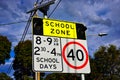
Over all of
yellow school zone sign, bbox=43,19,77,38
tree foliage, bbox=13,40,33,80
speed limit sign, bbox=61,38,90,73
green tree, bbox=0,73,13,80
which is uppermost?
tree foliage, bbox=13,40,33,80

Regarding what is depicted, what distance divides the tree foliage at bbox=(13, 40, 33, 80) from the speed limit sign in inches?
1919

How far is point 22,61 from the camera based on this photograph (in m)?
56.8

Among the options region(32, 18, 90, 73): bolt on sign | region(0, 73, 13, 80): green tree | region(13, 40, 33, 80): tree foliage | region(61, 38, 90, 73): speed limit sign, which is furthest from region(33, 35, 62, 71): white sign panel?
region(13, 40, 33, 80): tree foliage

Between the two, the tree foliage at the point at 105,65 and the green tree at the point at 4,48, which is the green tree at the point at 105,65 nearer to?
the tree foliage at the point at 105,65

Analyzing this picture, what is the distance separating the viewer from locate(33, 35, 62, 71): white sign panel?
6699 millimetres

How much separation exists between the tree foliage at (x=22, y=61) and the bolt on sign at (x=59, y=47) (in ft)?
160

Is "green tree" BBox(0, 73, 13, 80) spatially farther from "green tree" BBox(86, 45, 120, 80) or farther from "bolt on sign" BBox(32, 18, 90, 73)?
"bolt on sign" BBox(32, 18, 90, 73)

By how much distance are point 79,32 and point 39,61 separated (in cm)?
128

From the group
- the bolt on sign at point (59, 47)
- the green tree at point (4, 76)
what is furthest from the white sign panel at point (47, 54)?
the green tree at point (4, 76)

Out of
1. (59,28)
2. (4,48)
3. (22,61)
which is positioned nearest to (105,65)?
(22,61)

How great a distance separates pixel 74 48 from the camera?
726 cm

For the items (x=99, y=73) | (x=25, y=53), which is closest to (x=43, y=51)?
(x=99, y=73)

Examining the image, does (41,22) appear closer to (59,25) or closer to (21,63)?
(59,25)

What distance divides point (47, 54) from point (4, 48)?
47.7 m
